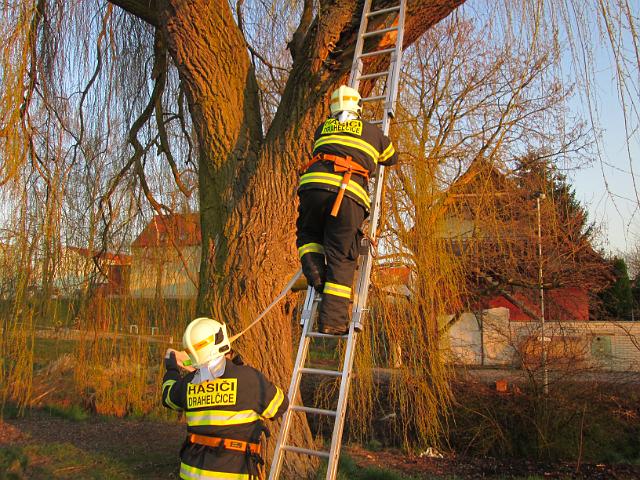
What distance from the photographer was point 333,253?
120 inches

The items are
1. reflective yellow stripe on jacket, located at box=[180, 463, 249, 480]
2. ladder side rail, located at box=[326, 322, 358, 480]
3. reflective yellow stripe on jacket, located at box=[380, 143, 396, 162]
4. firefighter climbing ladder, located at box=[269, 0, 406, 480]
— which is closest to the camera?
reflective yellow stripe on jacket, located at box=[180, 463, 249, 480]

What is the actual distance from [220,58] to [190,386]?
2.87 metres

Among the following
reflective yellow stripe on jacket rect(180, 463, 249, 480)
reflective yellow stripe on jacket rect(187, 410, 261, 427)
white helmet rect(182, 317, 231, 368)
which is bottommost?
reflective yellow stripe on jacket rect(180, 463, 249, 480)

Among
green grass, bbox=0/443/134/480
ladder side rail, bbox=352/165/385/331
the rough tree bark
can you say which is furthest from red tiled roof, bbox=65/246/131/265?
ladder side rail, bbox=352/165/385/331

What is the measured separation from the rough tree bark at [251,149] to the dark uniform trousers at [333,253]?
1177mm

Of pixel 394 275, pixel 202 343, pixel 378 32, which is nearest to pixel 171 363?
pixel 202 343

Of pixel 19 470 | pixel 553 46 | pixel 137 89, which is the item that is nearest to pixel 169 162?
pixel 137 89

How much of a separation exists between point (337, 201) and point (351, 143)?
1.21 feet

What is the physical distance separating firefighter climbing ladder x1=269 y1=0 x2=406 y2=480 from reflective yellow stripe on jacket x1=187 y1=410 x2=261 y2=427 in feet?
1.24

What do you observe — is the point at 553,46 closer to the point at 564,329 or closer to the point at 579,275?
the point at 564,329

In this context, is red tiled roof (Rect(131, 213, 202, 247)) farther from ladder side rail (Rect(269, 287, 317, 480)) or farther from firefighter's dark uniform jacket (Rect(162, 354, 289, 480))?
firefighter's dark uniform jacket (Rect(162, 354, 289, 480))

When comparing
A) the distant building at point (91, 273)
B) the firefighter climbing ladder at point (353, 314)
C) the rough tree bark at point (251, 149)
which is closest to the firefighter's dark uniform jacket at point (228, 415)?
the firefighter climbing ladder at point (353, 314)

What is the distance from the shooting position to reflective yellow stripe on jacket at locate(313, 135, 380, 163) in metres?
3.09

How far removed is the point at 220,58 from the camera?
460 cm
